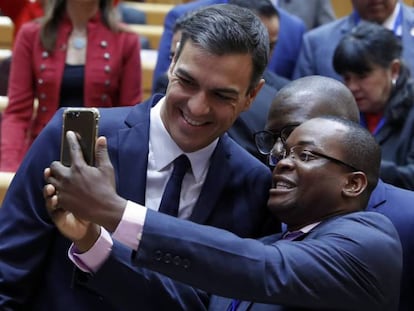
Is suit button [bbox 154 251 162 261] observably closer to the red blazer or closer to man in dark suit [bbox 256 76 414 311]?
man in dark suit [bbox 256 76 414 311]

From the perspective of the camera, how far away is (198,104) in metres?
1.73

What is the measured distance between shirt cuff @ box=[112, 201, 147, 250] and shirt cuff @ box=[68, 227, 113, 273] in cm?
15

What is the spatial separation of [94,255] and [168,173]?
10.4 inches

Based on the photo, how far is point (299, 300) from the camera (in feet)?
4.98

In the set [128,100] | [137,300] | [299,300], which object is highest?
[299,300]

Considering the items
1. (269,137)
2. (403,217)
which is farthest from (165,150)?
(403,217)

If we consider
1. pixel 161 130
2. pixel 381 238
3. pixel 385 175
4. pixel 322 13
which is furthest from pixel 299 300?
pixel 322 13

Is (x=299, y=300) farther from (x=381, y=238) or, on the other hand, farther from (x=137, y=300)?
(x=137, y=300)

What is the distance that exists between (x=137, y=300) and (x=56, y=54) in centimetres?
160

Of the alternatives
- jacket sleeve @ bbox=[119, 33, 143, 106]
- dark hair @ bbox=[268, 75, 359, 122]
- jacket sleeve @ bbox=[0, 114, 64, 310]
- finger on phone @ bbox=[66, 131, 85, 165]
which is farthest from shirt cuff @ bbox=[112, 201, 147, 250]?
jacket sleeve @ bbox=[119, 33, 143, 106]

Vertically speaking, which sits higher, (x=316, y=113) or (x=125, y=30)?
(x=316, y=113)

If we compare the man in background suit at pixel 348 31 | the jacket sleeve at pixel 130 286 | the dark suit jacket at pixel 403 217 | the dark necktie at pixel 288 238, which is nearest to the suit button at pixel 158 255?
the jacket sleeve at pixel 130 286

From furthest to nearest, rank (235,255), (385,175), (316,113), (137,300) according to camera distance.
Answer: (385,175)
(316,113)
(137,300)
(235,255)

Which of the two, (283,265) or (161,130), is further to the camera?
(161,130)
